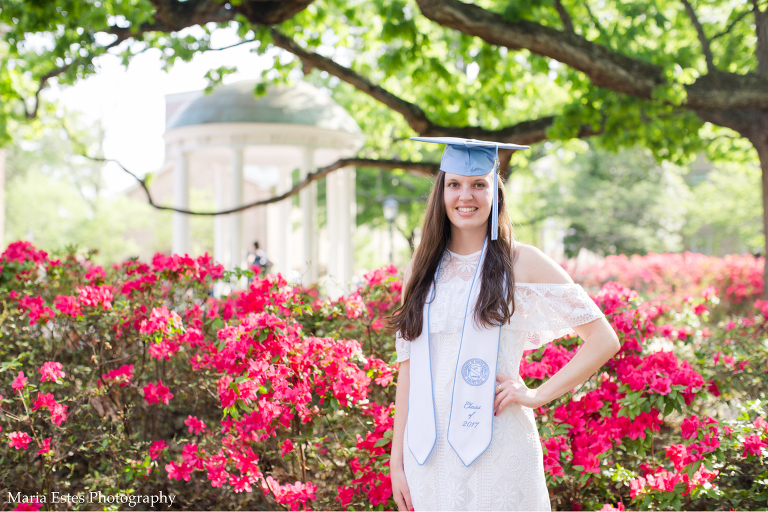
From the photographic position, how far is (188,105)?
39.5ft

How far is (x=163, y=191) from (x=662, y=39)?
32.8 meters

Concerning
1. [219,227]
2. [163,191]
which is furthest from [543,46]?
[163,191]

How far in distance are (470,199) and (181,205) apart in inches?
412

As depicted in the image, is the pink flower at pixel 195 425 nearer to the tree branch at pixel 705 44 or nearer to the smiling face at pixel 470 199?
the smiling face at pixel 470 199

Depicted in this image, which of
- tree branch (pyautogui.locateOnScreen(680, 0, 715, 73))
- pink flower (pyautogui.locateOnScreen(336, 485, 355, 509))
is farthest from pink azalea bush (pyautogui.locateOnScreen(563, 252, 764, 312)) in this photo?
pink flower (pyautogui.locateOnScreen(336, 485, 355, 509))

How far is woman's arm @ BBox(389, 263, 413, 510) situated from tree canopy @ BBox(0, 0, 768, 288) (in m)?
4.02

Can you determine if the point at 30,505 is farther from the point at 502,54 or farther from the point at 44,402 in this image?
the point at 502,54

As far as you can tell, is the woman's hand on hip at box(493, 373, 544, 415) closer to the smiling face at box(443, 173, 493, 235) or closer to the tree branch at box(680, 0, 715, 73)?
the smiling face at box(443, 173, 493, 235)

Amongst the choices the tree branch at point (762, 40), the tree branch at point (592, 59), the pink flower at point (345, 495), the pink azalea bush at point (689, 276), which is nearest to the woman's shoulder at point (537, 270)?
the pink flower at point (345, 495)

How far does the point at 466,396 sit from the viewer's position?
195 centimetres

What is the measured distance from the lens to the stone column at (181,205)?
1139 cm

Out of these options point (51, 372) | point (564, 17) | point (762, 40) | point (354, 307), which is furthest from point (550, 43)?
point (51, 372)

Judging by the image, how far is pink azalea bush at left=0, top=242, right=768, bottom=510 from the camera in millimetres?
2912

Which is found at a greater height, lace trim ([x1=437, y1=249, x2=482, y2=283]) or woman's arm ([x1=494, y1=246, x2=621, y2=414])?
lace trim ([x1=437, y1=249, x2=482, y2=283])
